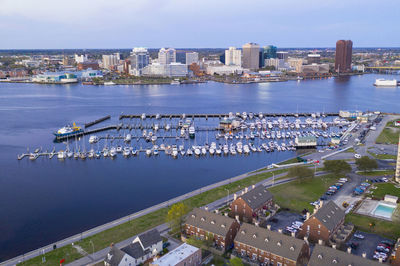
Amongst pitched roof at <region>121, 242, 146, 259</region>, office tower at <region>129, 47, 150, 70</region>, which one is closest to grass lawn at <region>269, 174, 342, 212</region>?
pitched roof at <region>121, 242, 146, 259</region>

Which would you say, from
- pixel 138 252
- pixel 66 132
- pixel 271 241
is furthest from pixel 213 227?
pixel 66 132

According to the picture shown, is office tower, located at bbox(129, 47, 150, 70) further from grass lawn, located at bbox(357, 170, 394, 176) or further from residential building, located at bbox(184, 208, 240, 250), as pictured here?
residential building, located at bbox(184, 208, 240, 250)

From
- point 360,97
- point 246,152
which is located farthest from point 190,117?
point 360,97

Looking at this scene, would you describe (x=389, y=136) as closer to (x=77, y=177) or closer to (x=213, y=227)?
(x=213, y=227)

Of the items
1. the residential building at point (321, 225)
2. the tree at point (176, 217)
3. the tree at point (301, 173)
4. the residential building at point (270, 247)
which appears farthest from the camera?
the tree at point (301, 173)

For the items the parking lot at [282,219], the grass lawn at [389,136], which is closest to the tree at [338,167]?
the parking lot at [282,219]

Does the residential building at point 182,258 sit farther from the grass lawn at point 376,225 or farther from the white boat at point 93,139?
the white boat at point 93,139
